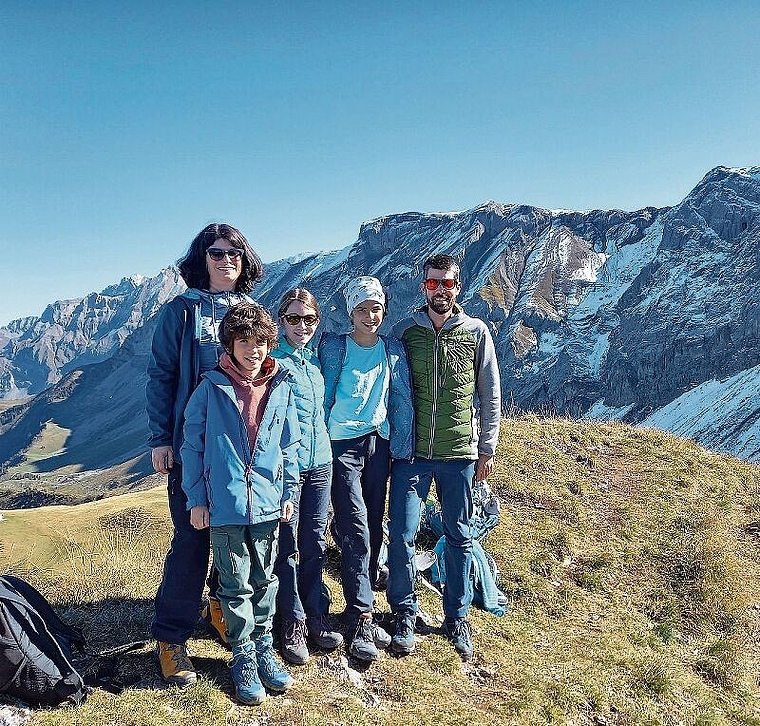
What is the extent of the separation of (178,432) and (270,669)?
2.34 metres

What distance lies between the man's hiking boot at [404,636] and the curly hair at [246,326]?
3.41 metres

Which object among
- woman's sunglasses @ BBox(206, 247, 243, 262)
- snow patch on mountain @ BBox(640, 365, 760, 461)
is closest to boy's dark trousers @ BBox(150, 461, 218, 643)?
woman's sunglasses @ BBox(206, 247, 243, 262)

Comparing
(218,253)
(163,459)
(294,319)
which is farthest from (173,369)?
(294,319)

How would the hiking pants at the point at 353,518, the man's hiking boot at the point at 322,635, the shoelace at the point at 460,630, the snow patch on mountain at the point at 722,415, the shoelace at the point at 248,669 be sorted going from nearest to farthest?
the shoelace at the point at 248,669 < the man's hiking boot at the point at 322,635 < the hiking pants at the point at 353,518 < the shoelace at the point at 460,630 < the snow patch on mountain at the point at 722,415

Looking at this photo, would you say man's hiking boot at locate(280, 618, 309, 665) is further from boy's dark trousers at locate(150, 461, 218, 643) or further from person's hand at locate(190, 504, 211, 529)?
person's hand at locate(190, 504, 211, 529)

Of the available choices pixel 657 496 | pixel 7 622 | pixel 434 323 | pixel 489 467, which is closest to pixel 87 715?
pixel 7 622

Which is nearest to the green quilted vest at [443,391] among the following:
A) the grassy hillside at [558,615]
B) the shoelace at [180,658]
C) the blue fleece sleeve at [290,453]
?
the blue fleece sleeve at [290,453]

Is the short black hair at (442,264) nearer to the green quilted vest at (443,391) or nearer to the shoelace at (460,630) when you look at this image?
the green quilted vest at (443,391)

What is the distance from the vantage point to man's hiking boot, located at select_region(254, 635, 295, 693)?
5117 millimetres

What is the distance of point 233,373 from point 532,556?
20.3 ft

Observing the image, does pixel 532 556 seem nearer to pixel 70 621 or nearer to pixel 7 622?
pixel 70 621

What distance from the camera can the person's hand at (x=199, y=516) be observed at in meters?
4.82

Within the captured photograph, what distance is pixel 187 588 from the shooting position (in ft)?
16.9

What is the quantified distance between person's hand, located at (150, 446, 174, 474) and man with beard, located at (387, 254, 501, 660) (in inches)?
93.2
